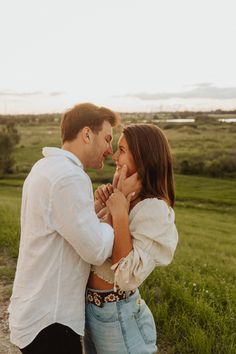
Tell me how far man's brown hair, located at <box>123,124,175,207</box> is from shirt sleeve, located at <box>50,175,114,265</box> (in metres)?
0.46

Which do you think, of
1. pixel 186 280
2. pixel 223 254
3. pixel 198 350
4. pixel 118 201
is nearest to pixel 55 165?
pixel 118 201

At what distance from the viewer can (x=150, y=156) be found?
8.55 feet

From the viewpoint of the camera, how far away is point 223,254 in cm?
1261

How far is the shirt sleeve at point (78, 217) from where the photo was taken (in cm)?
220

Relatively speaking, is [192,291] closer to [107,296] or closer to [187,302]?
[187,302]

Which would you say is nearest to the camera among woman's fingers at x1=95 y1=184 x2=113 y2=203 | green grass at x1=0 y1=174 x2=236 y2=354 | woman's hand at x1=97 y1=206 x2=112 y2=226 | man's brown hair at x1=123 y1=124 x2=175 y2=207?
woman's hand at x1=97 y1=206 x2=112 y2=226

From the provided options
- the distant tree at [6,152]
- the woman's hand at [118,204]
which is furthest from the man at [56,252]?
the distant tree at [6,152]

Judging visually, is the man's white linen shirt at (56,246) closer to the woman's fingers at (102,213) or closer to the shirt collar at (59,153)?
the shirt collar at (59,153)

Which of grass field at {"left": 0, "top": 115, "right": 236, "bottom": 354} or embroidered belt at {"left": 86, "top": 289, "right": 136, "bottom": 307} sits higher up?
embroidered belt at {"left": 86, "top": 289, "right": 136, "bottom": 307}

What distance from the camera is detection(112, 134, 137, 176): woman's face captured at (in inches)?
105

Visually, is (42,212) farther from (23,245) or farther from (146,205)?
(146,205)

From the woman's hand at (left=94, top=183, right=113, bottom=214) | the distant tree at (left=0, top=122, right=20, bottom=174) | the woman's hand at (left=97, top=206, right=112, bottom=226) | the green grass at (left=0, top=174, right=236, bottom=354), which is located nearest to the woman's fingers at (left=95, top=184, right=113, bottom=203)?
the woman's hand at (left=94, top=183, right=113, bottom=214)

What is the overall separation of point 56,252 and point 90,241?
0.77 ft

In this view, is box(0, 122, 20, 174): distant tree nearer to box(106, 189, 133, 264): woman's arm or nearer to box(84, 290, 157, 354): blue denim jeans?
box(84, 290, 157, 354): blue denim jeans
